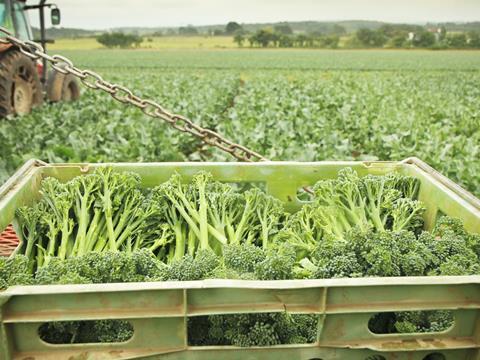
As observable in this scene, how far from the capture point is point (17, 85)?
Answer: 1206 centimetres

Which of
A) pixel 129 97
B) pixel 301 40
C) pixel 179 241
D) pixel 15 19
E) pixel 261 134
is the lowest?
pixel 301 40

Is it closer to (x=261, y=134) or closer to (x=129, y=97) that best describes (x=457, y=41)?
(x=261, y=134)

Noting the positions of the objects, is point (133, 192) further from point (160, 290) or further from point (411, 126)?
point (411, 126)

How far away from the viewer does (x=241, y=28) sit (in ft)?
317

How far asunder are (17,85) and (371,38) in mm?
80716

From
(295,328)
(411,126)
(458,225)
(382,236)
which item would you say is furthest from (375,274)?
(411,126)

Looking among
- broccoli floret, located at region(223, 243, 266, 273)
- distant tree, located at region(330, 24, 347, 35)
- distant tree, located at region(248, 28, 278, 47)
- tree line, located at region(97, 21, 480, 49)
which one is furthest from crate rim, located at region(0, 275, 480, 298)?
distant tree, located at region(330, 24, 347, 35)

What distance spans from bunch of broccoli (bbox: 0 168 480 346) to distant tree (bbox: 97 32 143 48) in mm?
85726

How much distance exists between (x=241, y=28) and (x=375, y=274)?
324ft

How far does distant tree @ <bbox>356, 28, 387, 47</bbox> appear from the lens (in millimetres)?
84500

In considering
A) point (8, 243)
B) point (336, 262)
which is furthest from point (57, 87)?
point (336, 262)

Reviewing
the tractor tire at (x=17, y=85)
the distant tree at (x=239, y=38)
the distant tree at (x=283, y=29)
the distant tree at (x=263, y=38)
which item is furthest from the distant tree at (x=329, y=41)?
the tractor tire at (x=17, y=85)

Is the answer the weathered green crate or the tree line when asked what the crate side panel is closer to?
the weathered green crate

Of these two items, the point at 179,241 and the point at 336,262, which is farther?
the point at 179,241
